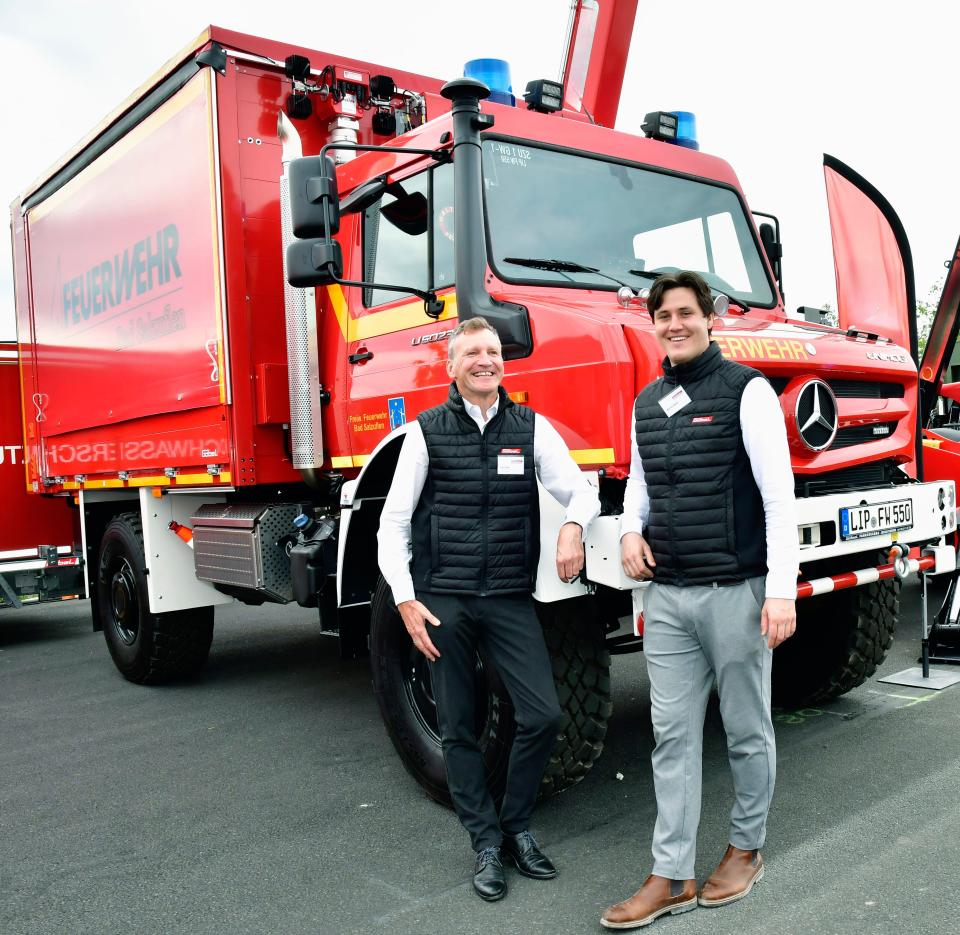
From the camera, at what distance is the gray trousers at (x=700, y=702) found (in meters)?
2.86

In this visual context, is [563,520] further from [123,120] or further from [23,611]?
[23,611]

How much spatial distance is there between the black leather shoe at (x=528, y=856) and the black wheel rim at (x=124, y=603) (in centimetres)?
368

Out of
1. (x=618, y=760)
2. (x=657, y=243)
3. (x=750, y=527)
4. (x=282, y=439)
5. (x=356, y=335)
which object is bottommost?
(x=618, y=760)

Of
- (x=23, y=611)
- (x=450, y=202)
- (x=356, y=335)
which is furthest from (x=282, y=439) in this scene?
(x=23, y=611)

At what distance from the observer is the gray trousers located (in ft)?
9.38

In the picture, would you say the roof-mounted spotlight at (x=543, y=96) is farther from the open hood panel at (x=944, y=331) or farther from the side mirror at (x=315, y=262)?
the open hood panel at (x=944, y=331)

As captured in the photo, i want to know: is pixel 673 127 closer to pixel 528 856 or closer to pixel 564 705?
pixel 564 705

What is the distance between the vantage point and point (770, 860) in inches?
127

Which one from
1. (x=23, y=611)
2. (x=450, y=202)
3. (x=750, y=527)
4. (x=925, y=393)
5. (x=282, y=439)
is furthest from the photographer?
(x=23, y=611)

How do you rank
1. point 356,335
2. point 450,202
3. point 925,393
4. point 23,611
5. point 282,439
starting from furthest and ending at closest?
point 23,611, point 925,393, point 282,439, point 356,335, point 450,202

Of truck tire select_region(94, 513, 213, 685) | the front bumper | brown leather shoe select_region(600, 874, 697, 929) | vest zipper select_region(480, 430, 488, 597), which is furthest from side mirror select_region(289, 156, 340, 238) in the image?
Answer: truck tire select_region(94, 513, 213, 685)

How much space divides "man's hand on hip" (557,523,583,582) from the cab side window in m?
1.38

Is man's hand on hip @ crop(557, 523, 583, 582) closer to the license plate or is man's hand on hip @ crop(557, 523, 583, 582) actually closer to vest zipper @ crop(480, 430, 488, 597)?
vest zipper @ crop(480, 430, 488, 597)

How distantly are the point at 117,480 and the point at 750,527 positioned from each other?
464 centimetres
